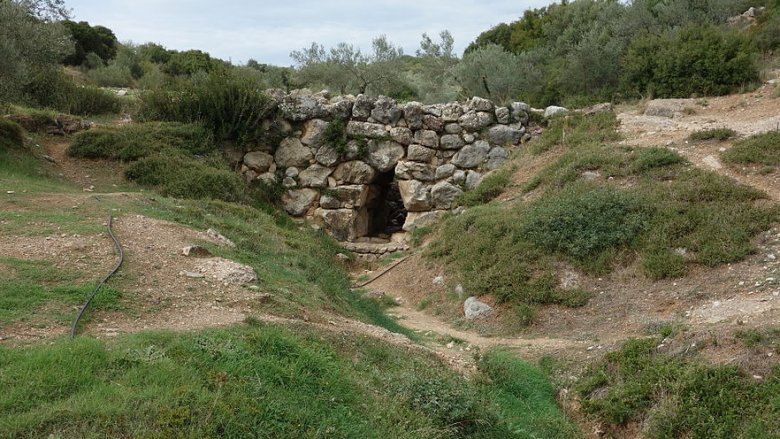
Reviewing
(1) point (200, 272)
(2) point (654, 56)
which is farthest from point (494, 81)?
(1) point (200, 272)

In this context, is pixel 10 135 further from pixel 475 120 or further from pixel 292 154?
Answer: pixel 475 120

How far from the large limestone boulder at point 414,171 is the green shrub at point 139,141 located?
196 inches

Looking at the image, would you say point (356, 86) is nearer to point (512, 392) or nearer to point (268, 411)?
point (512, 392)

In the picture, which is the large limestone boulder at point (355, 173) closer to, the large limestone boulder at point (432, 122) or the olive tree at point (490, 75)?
the large limestone boulder at point (432, 122)

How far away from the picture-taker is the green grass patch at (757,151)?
10805mm

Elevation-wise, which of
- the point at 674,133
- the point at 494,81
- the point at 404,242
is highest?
the point at 494,81

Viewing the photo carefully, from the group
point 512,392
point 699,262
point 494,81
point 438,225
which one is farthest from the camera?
point 494,81

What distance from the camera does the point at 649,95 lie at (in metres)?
15.9

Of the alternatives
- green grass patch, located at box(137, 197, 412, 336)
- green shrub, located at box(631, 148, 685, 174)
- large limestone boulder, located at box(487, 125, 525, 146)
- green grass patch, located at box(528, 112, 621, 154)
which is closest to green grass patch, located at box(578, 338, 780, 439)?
green grass patch, located at box(137, 197, 412, 336)

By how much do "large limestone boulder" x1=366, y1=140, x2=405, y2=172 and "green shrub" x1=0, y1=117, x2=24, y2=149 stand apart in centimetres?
827

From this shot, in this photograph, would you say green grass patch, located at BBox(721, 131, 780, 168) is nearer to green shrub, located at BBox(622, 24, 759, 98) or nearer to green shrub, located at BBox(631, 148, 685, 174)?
green shrub, located at BBox(631, 148, 685, 174)

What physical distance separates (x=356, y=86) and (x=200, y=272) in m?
17.8

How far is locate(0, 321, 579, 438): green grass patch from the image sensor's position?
3.52 meters

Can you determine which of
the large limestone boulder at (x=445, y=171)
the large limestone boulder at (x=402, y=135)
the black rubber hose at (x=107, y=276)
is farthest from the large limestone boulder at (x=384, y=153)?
the black rubber hose at (x=107, y=276)
